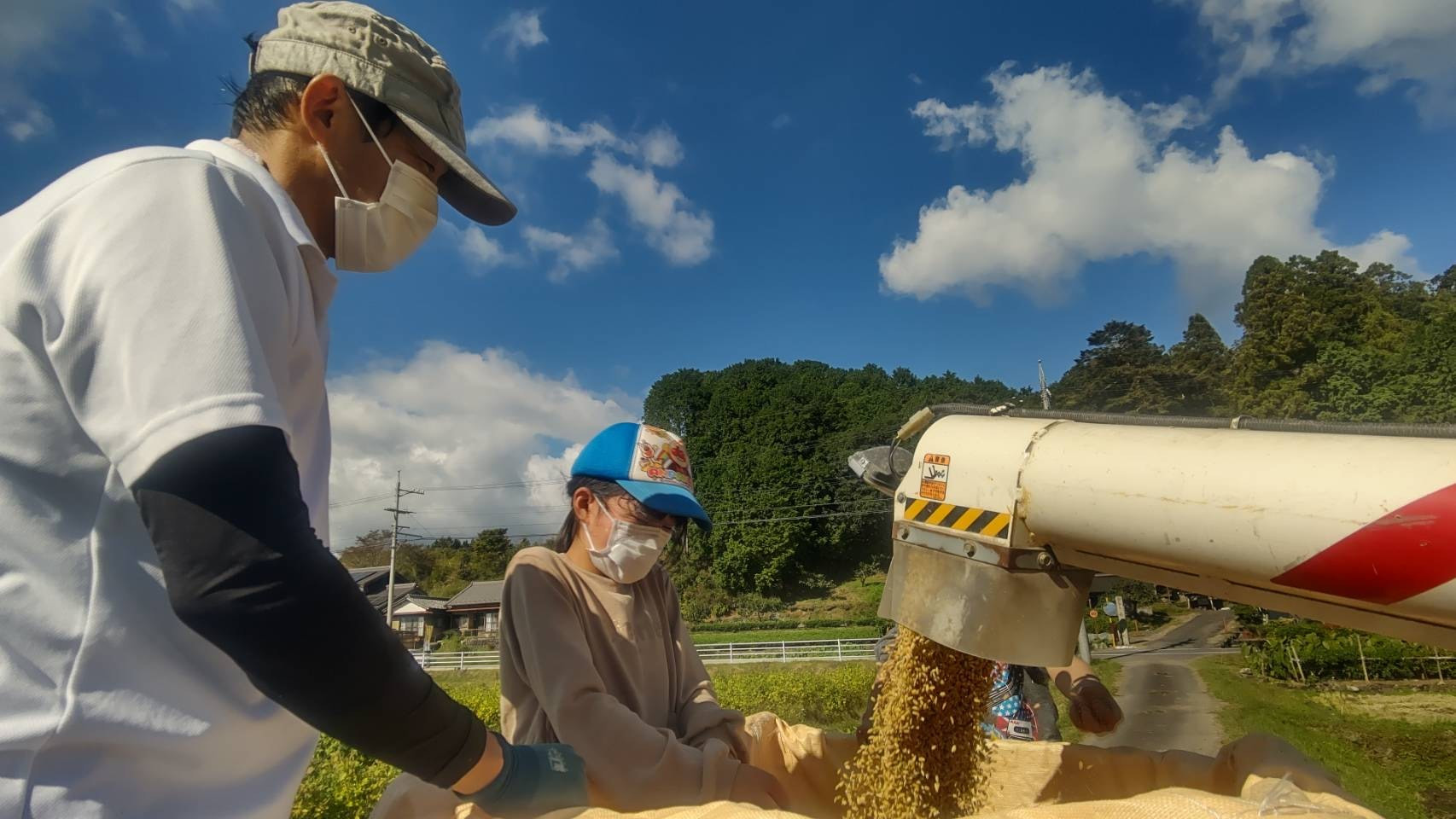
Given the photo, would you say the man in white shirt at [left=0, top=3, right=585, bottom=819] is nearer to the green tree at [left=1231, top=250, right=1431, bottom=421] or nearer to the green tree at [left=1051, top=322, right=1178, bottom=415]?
the green tree at [left=1231, top=250, right=1431, bottom=421]

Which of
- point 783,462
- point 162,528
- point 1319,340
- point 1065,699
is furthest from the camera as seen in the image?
point 783,462

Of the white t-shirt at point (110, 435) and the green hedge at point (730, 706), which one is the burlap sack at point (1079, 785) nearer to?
the white t-shirt at point (110, 435)

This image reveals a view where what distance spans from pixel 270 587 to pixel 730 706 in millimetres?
10242

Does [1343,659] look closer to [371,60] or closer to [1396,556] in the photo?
A: [1396,556]

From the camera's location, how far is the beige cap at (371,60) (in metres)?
1.22

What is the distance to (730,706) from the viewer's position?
405 inches

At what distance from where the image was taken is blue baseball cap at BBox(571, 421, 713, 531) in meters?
2.19

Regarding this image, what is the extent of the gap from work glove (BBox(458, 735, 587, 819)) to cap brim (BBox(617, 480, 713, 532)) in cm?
92

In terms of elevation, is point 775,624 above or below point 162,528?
below

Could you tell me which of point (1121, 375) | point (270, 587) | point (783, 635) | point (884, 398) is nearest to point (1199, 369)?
point (1121, 375)

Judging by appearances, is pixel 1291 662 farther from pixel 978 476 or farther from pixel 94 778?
pixel 94 778

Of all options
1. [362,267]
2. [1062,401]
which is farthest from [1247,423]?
[1062,401]

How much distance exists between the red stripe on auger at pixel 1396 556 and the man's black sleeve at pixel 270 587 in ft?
4.54

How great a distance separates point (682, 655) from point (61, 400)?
6.07 ft
